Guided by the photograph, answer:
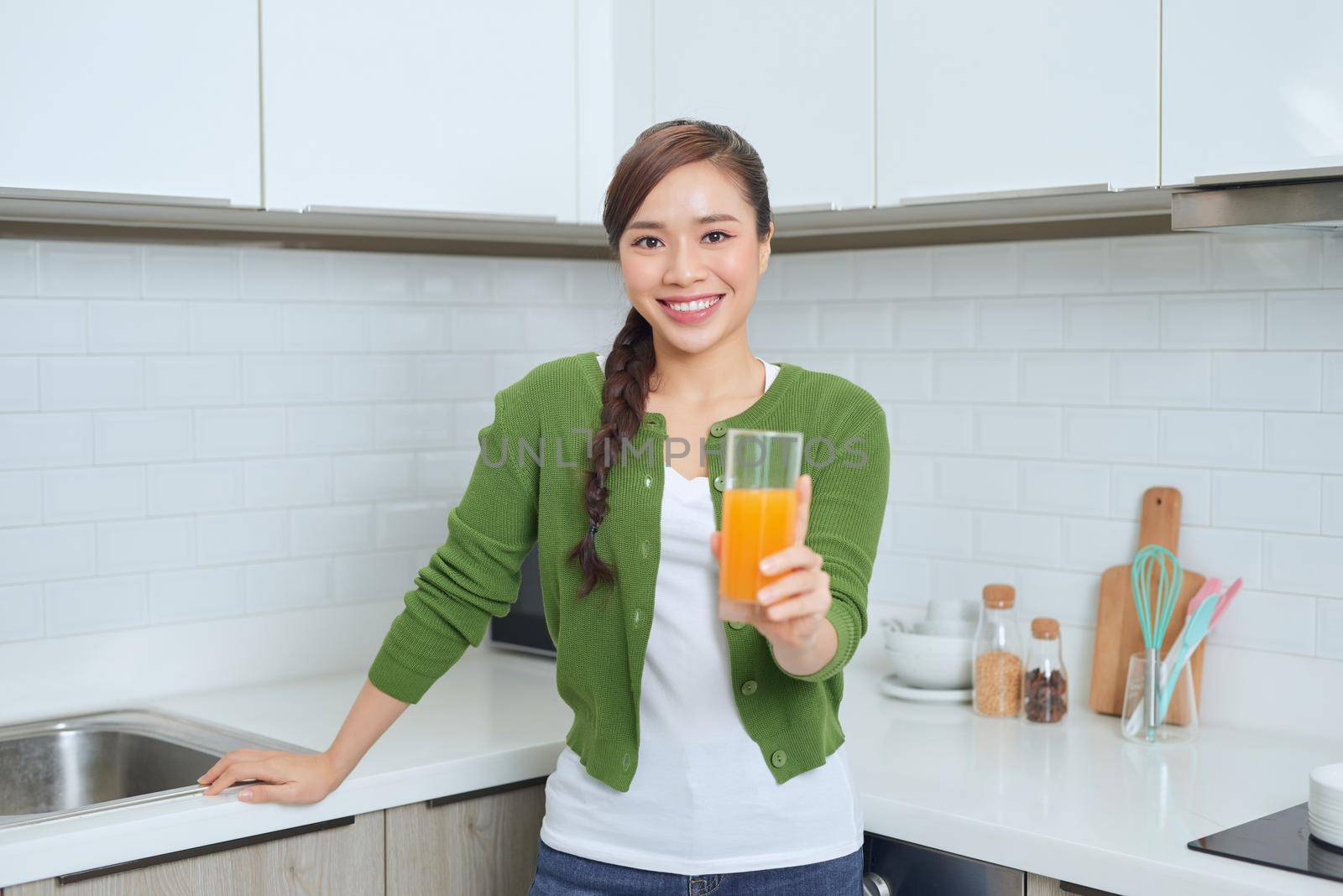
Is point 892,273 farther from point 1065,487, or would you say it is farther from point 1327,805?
point 1327,805

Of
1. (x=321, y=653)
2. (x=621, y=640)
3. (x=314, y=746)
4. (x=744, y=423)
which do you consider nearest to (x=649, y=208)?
(x=744, y=423)

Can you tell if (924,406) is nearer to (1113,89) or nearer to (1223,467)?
(1223,467)

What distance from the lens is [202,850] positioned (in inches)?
67.1

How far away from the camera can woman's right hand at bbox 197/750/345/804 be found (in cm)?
172

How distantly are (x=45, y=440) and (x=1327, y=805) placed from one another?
192cm

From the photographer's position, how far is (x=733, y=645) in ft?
5.03

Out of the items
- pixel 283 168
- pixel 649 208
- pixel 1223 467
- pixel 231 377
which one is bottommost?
pixel 1223 467

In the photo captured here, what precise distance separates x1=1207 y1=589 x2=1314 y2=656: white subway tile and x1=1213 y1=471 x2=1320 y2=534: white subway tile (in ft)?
0.35

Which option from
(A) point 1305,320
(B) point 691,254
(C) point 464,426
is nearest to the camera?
(B) point 691,254

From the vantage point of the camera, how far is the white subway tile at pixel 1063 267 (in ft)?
7.54

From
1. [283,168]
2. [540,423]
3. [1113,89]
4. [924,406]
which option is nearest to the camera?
[540,423]

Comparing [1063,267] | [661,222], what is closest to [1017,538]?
[1063,267]

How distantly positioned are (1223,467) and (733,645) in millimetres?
1048

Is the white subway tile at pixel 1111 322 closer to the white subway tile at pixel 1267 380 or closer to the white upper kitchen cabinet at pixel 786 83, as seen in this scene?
the white subway tile at pixel 1267 380
